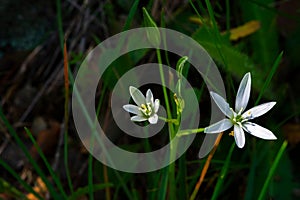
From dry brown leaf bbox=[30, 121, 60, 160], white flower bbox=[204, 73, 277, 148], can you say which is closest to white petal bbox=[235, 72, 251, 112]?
white flower bbox=[204, 73, 277, 148]

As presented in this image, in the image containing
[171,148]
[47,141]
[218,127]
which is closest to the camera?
[218,127]

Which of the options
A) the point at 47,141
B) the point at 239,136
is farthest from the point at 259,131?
the point at 47,141

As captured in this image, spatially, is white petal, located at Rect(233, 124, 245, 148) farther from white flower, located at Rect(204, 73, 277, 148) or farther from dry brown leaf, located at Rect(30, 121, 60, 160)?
dry brown leaf, located at Rect(30, 121, 60, 160)

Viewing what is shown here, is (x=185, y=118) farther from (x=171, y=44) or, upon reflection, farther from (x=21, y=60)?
(x=21, y=60)

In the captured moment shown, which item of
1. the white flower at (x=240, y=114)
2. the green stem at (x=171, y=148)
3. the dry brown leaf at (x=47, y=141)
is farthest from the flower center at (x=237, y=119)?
the dry brown leaf at (x=47, y=141)

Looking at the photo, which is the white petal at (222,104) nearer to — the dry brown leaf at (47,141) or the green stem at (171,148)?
the green stem at (171,148)

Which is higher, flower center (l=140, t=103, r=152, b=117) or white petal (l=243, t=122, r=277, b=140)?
flower center (l=140, t=103, r=152, b=117)

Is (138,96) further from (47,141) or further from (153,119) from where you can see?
(47,141)

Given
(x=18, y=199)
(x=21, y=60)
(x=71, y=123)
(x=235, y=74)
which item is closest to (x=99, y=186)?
(x=18, y=199)
